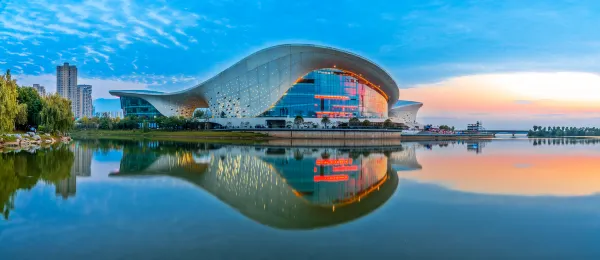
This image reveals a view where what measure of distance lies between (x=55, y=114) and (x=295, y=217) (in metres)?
33.0

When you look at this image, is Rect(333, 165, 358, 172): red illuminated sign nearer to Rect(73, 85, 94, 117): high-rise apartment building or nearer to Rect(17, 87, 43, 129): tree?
Rect(17, 87, 43, 129): tree

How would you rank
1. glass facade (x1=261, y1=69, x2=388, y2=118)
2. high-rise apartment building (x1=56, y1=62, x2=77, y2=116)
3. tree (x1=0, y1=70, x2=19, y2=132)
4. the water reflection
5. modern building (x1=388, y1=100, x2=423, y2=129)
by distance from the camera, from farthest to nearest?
high-rise apartment building (x1=56, y1=62, x2=77, y2=116) < modern building (x1=388, y1=100, x2=423, y2=129) < glass facade (x1=261, y1=69, x2=388, y2=118) < tree (x1=0, y1=70, x2=19, y2=132) < the water reflection

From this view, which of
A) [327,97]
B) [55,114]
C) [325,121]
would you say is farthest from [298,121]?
[55,114]

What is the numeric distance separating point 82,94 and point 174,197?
211 meters

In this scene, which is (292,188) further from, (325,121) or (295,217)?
(325,121)

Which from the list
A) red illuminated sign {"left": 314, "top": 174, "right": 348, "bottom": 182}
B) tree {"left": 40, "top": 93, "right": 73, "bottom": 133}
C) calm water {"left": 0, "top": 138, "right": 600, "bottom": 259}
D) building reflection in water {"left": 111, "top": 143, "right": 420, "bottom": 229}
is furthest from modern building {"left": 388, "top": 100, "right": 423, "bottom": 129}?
calm water {"left": 0, "top": 138, "right": 600, "bottom": 259}

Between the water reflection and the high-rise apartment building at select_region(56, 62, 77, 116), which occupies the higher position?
the high-rise apartment building at select_region(56, 62, 77, 116)

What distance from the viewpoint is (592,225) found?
7.15 meters

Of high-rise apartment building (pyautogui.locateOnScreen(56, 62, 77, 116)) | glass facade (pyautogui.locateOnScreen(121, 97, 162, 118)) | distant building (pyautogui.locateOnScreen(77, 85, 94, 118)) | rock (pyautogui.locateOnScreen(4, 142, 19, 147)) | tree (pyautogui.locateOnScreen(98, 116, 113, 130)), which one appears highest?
high-rise apartment building (pyautogui.locateOnScreen(56, 62, 77, 116))

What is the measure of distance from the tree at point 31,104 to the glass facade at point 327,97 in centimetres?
3126

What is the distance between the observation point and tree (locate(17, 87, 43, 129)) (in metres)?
36.0

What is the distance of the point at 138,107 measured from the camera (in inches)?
3103

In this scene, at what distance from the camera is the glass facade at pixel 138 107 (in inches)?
3068

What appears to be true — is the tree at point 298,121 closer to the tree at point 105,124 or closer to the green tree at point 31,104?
the tree at point 105,124
